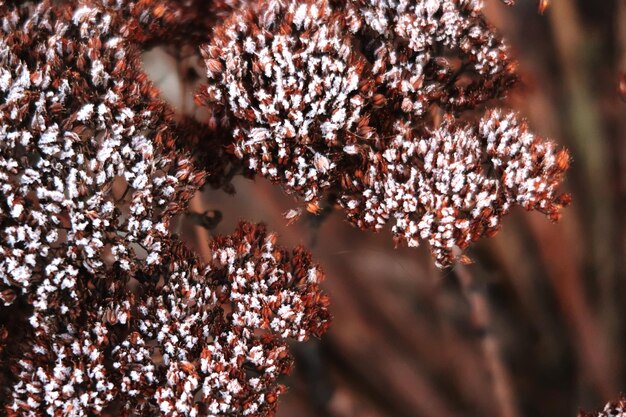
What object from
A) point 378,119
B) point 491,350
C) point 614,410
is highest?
point 378,119

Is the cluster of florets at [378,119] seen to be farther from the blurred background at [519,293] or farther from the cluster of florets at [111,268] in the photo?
the blurred background at [519,293]

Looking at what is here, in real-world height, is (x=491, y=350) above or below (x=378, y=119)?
below

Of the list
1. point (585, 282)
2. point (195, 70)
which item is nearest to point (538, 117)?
point (585, 282)

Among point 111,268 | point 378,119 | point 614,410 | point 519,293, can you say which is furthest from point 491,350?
point 111,268

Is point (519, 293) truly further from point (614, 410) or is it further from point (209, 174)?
point (209, 174)

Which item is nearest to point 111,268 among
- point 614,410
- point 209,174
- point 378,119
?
point 209,174

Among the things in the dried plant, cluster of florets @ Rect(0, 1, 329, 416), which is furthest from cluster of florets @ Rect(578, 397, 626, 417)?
cluster of florets @ Rect(0, 1, 329, 416)

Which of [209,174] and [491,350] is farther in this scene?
[491,350]

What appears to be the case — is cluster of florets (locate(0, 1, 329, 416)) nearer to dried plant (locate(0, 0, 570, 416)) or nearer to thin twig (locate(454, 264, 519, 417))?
dried plant (locate(0, 0, 570, 416))
